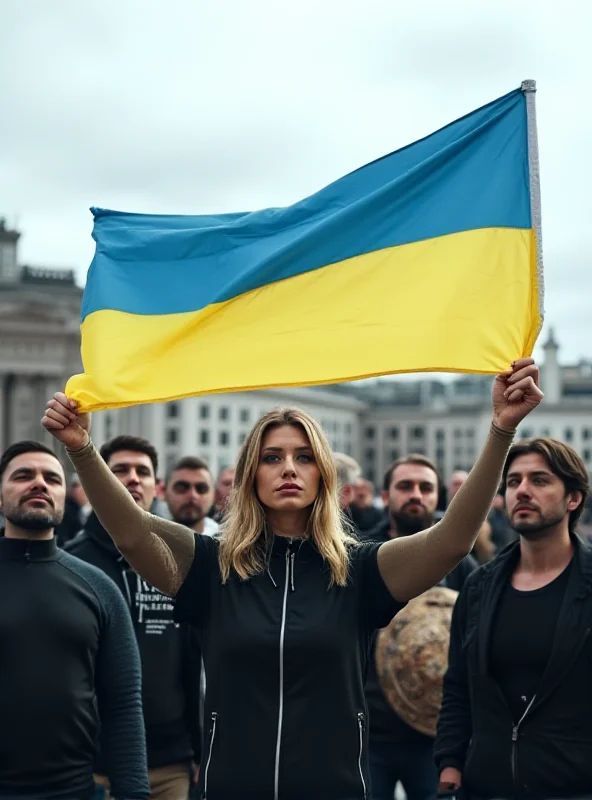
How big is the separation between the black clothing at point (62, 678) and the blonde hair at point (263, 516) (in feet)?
3.36

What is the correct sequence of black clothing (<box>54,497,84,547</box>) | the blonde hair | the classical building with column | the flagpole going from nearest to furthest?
the blonde hair → the flagpole → black clothing (<box>54,497,84,547</box>) → the classical building with column

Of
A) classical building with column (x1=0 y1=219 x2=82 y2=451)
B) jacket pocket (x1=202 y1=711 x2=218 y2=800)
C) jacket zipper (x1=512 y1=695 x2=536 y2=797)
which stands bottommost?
jacket zipper (x1=512 y1=695 x2=536 y2=797)

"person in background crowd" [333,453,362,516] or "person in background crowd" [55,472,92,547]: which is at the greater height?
"person in background crowd" [333,453,362,516]

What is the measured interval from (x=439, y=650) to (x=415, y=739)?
554 mm

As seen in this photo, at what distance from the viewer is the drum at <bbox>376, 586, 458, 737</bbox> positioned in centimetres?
608

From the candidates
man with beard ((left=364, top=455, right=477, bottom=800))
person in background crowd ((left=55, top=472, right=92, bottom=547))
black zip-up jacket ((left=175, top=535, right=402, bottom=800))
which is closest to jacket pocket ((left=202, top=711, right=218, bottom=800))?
black zip-up jacket ((left=175, top=535, right=402, bottom=800))

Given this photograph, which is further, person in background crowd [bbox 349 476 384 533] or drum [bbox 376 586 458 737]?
person in background crowd [bbox 349 476 384 533]

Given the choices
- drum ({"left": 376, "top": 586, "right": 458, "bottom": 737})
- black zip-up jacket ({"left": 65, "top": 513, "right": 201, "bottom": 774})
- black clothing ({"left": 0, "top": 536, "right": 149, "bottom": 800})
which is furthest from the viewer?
black zip-up jacket ({"left": 65, "top": 513, "right": 201, "bottom": 774})

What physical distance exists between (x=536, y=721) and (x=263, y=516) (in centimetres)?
137

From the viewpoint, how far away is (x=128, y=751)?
16.3 feet

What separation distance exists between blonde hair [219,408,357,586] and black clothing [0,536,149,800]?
1.03 metres

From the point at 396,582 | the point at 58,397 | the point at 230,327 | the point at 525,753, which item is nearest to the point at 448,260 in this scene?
the point at 230,327

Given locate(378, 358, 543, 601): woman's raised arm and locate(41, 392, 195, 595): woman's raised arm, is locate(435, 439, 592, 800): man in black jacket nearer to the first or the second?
locate(378, 358, 543, 601): woman's raised arm

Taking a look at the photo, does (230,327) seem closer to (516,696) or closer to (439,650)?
(516,696)
